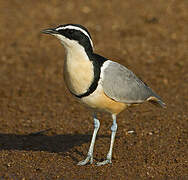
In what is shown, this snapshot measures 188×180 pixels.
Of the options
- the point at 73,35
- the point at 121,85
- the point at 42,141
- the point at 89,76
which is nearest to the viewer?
the point at 73,35

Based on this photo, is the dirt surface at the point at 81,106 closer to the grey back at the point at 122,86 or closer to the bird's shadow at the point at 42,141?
the bird's shadow at the point at 42,141

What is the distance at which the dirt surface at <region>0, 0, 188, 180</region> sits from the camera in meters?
6.28

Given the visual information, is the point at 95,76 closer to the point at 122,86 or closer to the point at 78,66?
the point at 78,66

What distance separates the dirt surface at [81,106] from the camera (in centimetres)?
628

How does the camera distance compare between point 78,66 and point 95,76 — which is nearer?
point 78,66

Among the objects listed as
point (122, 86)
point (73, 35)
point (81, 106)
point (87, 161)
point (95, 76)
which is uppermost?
point (73, 35)

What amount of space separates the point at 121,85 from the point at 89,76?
72cm

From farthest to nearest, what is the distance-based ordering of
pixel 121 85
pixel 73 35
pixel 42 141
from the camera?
pixel 42 141, pixel 121 85, pixel 73 35

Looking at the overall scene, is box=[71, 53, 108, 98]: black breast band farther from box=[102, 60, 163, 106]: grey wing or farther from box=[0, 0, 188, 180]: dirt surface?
box=[0, 0, 188, 180]: dirt surface

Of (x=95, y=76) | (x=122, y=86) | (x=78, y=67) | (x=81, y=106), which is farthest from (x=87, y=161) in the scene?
(x=81, y=106)

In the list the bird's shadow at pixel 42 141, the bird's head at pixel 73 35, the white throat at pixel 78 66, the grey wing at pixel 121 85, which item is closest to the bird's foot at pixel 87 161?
the bird's shadow at pixel 42 141

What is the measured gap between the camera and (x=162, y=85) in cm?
1020

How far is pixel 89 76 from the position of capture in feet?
18.8

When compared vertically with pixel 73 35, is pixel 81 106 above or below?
below
